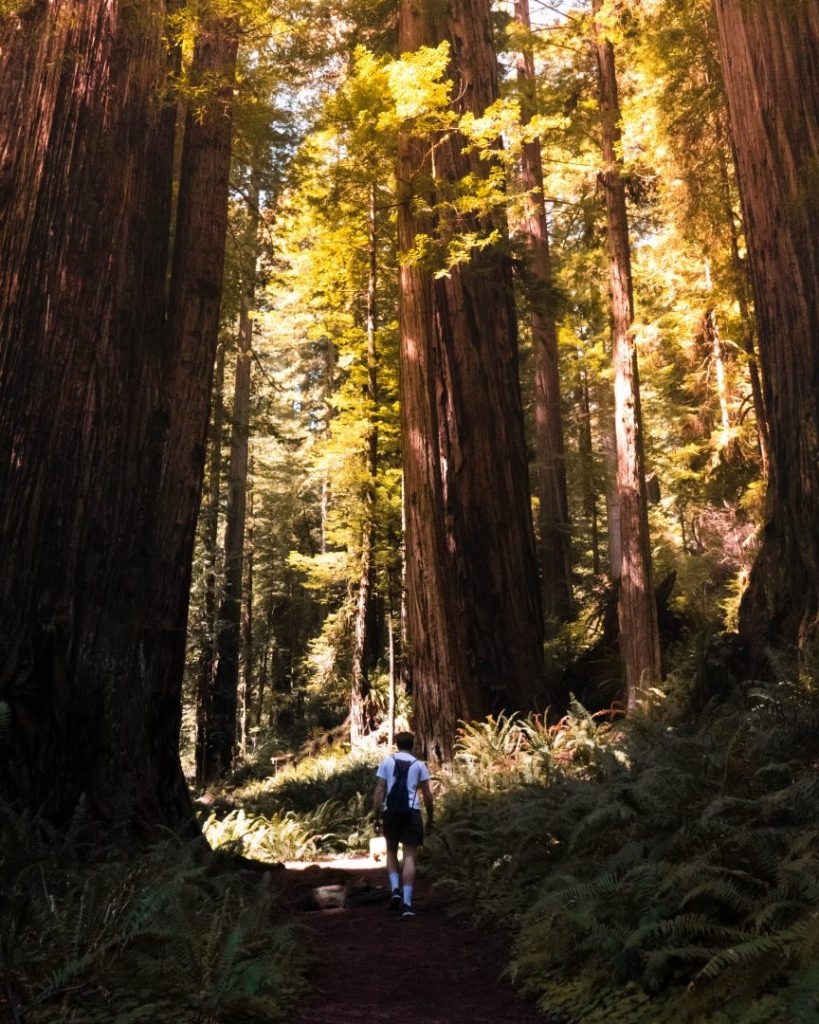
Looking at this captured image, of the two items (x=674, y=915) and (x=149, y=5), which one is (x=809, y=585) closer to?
(x=674, y=915)

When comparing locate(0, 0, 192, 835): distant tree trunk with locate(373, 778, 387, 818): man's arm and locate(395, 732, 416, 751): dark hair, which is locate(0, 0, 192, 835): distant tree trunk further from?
locate(395, 732, 416, 751): dark hair

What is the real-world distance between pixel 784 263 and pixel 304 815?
874 cm

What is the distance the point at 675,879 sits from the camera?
379cm

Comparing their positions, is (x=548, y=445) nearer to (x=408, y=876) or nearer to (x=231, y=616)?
(x=231, y=616)

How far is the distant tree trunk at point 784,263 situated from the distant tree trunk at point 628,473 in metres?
2.79

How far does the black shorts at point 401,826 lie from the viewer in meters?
6.96

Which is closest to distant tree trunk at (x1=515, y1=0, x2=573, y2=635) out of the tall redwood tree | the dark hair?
the dark hair

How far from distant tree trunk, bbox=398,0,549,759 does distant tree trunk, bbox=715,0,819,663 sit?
2.90m

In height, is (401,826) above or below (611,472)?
below

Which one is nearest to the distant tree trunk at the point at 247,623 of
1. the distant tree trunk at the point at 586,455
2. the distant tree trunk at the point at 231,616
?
the distant tree trunk at the point at 231,616

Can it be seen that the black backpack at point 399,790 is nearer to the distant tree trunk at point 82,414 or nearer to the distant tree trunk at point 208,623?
the distant tree trunk at point 82,414

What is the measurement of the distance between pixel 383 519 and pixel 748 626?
11.0 m

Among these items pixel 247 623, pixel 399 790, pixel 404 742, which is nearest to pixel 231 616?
pixel 247 623

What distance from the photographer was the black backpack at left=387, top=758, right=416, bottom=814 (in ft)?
23.2
